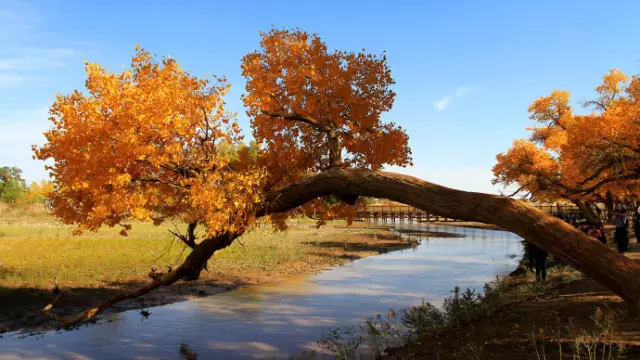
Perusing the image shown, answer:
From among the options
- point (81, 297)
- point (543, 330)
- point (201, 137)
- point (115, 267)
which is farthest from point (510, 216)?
point (115, 267)

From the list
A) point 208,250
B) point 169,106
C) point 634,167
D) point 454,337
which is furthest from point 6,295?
point 634,167

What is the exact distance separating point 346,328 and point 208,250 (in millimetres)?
4454

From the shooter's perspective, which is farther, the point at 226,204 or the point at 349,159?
the point at 349,159

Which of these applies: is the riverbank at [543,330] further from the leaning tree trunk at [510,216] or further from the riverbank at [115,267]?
the riverbank at [115,267]

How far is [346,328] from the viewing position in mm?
12484

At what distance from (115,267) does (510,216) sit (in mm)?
18101

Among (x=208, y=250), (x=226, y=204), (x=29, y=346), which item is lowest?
(x=29, y=346)

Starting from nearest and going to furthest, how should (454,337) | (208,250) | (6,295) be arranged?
(454,337) → (208,250) → (6,295)

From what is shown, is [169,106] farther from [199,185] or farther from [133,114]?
[199,185]

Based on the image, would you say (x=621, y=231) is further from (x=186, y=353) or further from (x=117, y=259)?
(x=117, y=259)

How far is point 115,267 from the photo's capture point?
801 inches

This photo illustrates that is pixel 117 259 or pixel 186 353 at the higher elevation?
pixel 117 259

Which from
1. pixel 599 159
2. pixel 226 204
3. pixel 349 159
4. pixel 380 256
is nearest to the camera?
pixel 226 204

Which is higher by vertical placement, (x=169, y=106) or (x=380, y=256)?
(x=169, y=106)
